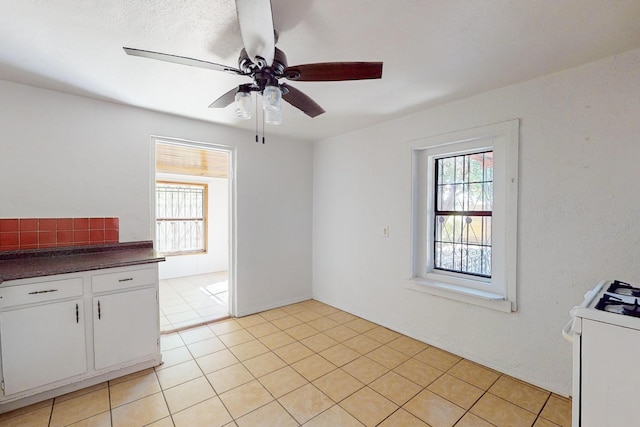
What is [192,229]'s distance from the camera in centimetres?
561

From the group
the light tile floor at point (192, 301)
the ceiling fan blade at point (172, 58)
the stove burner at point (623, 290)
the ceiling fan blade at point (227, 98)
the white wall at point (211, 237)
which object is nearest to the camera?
the ceiling fan blade at point (172, 58)

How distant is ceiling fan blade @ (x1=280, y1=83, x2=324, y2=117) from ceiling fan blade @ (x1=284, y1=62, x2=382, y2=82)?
0.16m

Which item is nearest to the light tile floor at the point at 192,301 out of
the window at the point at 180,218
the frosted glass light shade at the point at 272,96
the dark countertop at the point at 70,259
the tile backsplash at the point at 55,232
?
the window at the point at 180,218

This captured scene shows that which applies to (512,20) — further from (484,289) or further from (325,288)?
(325,288)

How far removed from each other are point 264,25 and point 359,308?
3.08 metres

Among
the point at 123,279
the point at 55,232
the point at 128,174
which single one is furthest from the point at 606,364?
the point at 55,232

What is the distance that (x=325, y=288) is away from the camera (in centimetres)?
391

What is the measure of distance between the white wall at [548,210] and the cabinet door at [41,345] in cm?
274

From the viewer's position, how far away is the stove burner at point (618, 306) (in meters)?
1.09

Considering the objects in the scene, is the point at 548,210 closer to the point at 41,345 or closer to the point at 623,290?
the point at 623,290

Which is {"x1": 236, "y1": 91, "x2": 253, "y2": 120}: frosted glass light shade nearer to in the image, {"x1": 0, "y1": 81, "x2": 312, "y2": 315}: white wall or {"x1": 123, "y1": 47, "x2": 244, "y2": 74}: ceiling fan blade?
{"x1": 123, "y1": 47, "x2": 244, "y2": 74}: ceiling fan blade

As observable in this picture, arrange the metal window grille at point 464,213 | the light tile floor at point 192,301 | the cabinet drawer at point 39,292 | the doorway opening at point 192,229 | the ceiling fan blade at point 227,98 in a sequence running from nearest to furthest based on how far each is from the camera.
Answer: the ceiling fan blade at point 227,98 → the cabinet drawer at point 39,292 → the metal window grille at point 464,213 → the light tile floor at point 192,301 → the doorway opening at point 192,229

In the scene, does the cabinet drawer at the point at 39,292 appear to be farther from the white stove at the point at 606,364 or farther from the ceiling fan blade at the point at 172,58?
the white stove at the point at 606,364

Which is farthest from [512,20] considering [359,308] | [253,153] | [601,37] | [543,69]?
[359,308]
